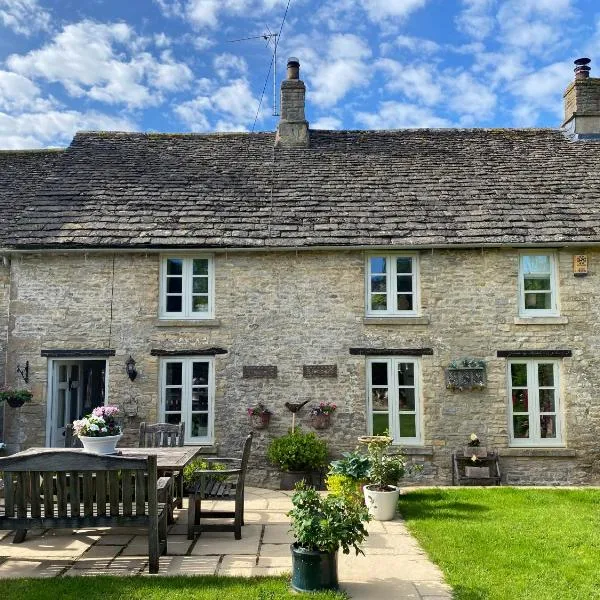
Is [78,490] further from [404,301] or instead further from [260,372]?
[404,301]

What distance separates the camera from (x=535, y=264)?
1136 cm

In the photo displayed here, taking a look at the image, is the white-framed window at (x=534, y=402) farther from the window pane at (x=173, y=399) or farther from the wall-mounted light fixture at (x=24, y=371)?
the wall-mounted light fixture at (x=24, y=371)

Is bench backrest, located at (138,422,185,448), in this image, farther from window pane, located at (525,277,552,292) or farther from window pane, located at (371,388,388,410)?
window pane, located at (525,277,552,292)

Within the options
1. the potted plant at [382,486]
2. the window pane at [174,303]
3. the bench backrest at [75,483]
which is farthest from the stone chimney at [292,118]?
the bench backrest at [75,483]

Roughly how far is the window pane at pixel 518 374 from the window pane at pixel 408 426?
6.84 ft

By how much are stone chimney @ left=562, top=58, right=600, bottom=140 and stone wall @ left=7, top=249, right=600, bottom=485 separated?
5028 millimetres

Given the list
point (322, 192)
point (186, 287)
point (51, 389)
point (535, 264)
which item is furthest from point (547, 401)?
point (51, 389)

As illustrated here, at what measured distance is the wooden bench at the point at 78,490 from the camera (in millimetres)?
5812

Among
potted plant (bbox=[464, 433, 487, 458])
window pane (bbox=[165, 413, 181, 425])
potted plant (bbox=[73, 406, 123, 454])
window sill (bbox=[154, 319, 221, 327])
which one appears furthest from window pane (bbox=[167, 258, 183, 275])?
potted plant (bbox=[464, 433, 487, 458])

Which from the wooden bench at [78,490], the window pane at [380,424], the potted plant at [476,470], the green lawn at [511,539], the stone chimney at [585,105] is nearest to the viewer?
the green lawn at [511,539]

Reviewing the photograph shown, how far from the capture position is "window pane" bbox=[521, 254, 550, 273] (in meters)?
11.3

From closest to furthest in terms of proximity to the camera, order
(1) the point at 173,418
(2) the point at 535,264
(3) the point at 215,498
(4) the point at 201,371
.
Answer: (3) the point at 215,498
(1) the point at 173,418
(4) the point at 201,371
(2) the point at 535,264

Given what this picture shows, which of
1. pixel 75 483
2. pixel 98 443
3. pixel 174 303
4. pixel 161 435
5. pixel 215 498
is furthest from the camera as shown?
pixel 174 303

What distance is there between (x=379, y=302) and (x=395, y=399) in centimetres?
192
